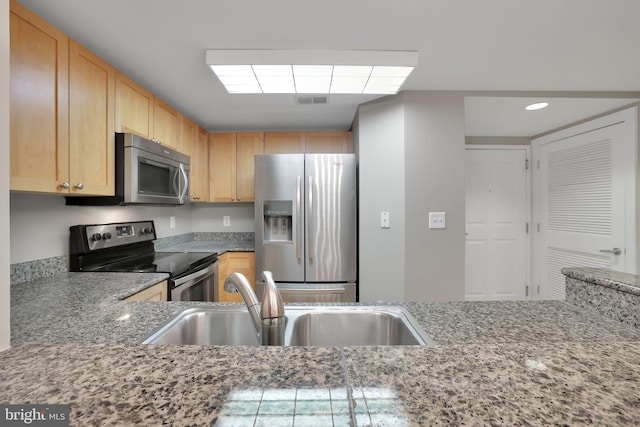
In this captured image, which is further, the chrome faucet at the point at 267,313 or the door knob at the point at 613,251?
the door knob at the point at 613,251

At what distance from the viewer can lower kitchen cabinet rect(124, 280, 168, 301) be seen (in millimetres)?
1422

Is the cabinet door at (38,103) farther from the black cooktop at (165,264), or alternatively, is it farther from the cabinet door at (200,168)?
the cabinet door at (200,168)

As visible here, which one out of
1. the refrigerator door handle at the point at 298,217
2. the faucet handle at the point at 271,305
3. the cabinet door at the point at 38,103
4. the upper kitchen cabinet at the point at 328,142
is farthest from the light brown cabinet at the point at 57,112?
the upper kitchen cabinet at the point at 328,142

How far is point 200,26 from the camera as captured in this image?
1471 mm

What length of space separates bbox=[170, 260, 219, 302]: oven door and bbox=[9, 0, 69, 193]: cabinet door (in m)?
0.81

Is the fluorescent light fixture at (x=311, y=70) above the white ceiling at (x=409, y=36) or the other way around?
the other way around

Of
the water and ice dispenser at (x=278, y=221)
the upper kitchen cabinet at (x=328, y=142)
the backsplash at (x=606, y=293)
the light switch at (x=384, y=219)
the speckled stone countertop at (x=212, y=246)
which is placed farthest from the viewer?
the upper kitchen cabinet at (x=328, y=142)

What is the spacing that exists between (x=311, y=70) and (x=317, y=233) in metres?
1.34

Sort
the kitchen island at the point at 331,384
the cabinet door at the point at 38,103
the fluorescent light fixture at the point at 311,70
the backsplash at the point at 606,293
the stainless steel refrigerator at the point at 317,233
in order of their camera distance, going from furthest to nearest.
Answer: the stainless steel refrigerator at the point at 317,233
the fluorescent light fixture at the point at 311,70
the cabinet door at the point at 38,103
the backsplash at the point at 606,293
the kitchen island at the point at 331,384

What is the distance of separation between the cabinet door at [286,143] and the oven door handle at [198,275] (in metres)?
1.39

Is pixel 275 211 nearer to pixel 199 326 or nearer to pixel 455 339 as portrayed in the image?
pixel 199 326

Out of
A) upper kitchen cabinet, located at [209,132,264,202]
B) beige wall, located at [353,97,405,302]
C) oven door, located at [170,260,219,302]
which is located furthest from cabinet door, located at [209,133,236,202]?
beige wall, located at [353,97,405,302]

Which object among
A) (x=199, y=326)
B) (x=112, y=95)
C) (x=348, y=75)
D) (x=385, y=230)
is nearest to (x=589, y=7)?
(x=348, y=75)

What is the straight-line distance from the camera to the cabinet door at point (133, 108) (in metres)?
1.82
